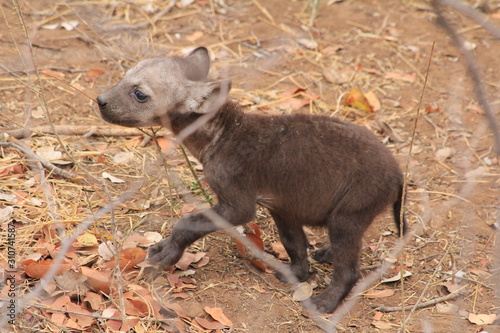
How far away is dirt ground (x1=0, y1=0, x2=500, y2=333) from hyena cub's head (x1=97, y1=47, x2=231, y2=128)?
0.41 m

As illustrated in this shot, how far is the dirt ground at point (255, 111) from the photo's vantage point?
12.9 ft

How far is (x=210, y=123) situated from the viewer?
4.18m

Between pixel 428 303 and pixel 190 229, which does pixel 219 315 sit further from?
pixel 428 303

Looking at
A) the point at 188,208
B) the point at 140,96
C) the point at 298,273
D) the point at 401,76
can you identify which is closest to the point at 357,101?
the point at 401,76

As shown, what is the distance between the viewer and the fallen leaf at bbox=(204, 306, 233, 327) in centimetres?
371

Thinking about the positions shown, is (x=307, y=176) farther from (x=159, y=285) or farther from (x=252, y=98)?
(x=252, y=98)

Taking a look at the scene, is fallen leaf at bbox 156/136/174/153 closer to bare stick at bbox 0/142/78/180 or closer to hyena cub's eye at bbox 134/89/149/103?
bare stick at bbox 0/142/78/180

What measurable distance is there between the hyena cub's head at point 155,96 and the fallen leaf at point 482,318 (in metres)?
2.27

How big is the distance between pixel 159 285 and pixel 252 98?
2793 mm

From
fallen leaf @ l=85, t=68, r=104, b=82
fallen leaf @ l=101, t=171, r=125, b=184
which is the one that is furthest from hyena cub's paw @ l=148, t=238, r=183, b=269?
fallen leaf @ l=85, t=68, r=104, b=82

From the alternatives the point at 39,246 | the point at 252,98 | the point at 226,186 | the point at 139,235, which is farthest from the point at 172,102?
the point at 252,98

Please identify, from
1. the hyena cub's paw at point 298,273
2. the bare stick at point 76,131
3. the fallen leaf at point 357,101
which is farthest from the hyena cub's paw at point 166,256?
the fallen leaf at point 357,101

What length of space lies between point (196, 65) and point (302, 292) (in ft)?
6.23

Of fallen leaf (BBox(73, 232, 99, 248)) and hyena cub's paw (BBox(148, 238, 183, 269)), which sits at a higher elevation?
hyena cub's paw (BBox(148, 238, 183, 269))
